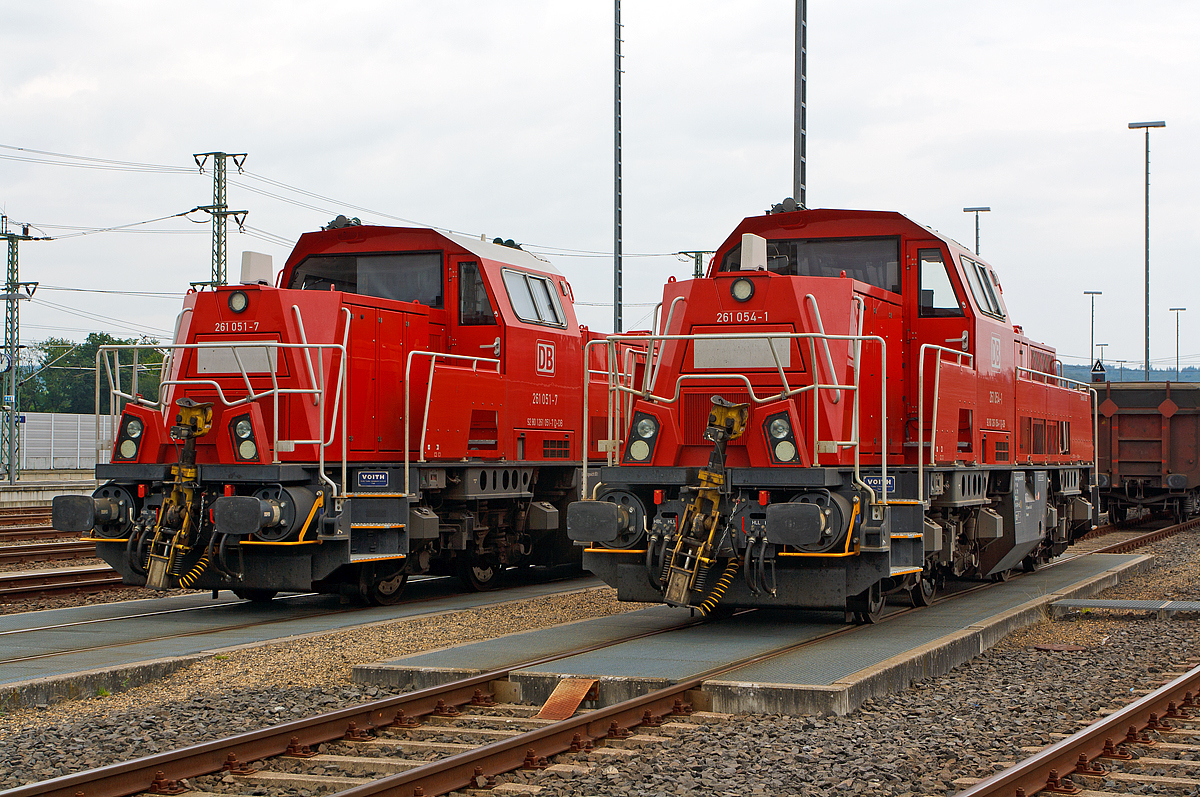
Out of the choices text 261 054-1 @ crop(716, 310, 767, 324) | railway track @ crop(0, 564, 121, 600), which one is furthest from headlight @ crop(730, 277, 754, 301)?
railway track @ crop(0, 564, 121, 600)

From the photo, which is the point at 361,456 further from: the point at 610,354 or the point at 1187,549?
the point at 1187,549

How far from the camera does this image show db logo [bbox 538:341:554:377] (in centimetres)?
1419

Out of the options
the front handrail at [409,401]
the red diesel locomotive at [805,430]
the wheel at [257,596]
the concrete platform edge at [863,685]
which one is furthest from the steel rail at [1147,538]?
the wheel at [257,596]

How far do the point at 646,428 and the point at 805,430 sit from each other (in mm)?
1311

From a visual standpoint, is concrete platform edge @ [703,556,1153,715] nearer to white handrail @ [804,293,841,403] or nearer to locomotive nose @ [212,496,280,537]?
white handrail @ [804,293,841,403]

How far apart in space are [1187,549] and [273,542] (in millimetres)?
15114

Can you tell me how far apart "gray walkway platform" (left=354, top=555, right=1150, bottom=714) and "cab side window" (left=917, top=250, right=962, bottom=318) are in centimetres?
279

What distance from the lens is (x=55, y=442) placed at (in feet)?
177

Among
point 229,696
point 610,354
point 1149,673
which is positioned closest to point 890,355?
point 610,354

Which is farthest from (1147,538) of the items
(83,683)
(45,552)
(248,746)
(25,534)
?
(25,534)

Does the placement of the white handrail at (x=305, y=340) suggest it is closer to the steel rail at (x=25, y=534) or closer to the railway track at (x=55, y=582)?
the railway track at (x=55, y=582)

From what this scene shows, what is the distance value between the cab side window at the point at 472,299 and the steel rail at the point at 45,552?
7395 mm

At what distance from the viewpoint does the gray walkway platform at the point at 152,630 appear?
8.16 metres

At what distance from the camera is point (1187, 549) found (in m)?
19.7
